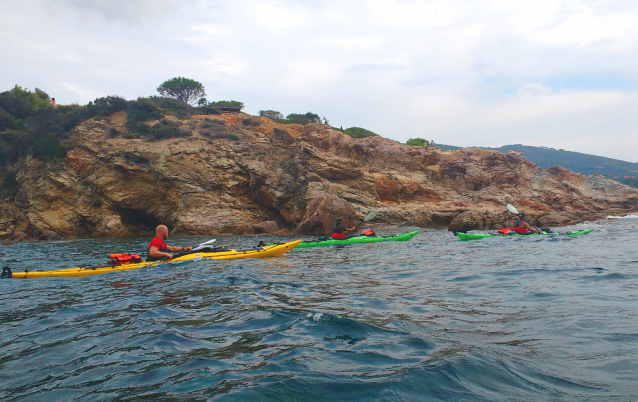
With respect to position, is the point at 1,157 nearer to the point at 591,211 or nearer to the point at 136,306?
the point at 136,306

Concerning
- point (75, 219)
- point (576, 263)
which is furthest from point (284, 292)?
point (75, 219)

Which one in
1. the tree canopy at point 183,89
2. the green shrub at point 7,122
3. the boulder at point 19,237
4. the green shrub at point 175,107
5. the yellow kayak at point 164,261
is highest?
the tree canopy at point 183,89

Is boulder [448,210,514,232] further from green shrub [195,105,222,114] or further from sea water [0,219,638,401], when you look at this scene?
green shrub [195,105,222,114]

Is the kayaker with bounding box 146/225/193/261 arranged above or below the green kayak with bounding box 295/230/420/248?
above

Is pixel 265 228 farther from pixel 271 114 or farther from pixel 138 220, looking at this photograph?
pixel 271 114

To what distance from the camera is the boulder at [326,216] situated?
62.6 ft

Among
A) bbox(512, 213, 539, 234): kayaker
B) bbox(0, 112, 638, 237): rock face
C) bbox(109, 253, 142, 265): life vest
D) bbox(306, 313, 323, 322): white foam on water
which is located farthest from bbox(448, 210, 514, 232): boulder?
bbox(306, 313, 323, 322): white foam on water

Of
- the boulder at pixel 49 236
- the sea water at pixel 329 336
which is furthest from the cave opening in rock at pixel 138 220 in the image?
the sea water at pixel 329 336

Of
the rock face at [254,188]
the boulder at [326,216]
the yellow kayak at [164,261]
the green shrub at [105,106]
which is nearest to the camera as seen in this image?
the yellow kayak at [164,261]

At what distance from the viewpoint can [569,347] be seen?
326 cm

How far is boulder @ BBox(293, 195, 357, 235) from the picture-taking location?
751 inches

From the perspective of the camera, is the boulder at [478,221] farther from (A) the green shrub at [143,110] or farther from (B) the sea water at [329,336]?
(A) the green shrub at [143,110]

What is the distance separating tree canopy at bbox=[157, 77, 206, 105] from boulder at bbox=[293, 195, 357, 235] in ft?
98.7

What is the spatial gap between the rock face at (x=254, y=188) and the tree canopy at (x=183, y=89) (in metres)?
16.0
